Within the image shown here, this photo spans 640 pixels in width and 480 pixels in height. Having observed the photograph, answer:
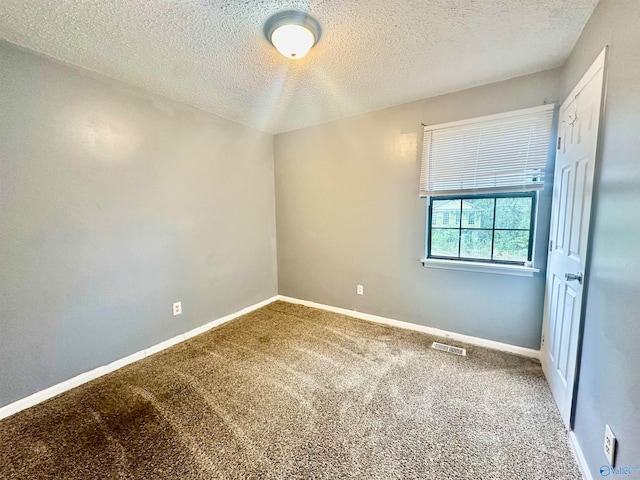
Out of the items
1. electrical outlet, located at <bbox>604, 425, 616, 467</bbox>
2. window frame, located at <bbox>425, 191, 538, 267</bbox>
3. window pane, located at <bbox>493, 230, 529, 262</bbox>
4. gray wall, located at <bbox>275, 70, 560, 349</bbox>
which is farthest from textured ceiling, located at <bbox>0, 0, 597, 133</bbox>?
electrical outlet, located at <bbox>604, 425, 616, 467</bbox>

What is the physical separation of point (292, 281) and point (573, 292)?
9.75 feet

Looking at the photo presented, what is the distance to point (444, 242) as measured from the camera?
108 inches

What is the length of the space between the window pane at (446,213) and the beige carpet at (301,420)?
1.22m

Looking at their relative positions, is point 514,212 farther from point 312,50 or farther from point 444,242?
point 312,50

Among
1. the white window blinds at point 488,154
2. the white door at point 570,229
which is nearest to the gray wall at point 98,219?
the white window blinds at point 488,154

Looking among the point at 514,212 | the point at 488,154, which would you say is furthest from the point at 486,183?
the point at 514,212

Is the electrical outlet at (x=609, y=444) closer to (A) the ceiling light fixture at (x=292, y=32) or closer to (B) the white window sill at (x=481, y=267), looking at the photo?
(B) the white window sill at (x=481, y=267)

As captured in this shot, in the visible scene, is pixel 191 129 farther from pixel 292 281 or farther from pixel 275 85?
pixel 292 281

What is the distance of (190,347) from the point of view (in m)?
2.63

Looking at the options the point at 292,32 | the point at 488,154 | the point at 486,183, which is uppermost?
the point at 292,32

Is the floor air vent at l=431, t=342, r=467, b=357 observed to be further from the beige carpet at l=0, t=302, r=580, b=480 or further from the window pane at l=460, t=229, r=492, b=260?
the window pane at l=460, t=229, r=492, b=260

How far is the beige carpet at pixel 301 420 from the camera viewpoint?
1.38 meters

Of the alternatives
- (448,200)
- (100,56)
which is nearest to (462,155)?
(448,200)

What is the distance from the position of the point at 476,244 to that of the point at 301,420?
7.10 ft
